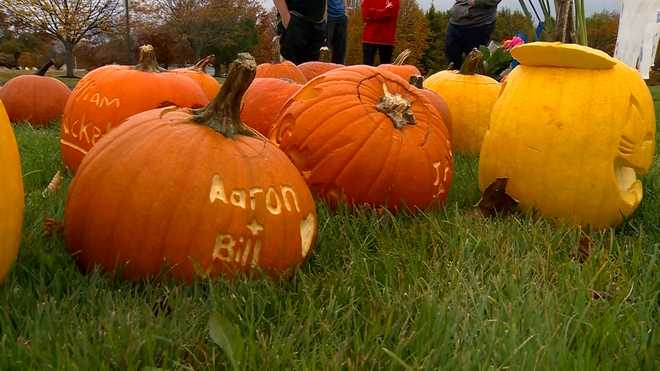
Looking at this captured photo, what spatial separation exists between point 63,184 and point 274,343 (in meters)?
1.76

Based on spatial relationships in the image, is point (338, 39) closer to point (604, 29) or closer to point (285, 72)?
point (285, 72)

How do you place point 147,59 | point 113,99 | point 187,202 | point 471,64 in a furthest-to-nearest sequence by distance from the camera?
point 471,64 < point 147,59 < point 113,99 < point 187,202

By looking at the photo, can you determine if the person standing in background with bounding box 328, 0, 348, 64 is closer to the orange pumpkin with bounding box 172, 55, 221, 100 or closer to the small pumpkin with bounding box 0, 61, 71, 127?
the small pumpkin with bounding box 0, 61, 71, 127

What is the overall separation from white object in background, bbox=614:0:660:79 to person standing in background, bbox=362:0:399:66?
11.5ft

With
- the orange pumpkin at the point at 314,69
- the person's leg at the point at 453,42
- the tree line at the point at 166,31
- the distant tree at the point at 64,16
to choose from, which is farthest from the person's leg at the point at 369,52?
the distant tree at the point at 64,16

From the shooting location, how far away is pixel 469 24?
7516mm

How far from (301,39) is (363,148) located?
3.85 metres

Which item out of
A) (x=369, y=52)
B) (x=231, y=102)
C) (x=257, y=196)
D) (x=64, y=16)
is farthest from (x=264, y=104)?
(x=64, y=16)

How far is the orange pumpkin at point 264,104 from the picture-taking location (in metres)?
3.27

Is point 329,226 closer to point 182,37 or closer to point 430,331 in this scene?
point 430,331

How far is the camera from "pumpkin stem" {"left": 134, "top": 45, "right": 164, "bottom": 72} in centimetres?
295

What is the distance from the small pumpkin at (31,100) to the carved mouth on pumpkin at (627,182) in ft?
15.0

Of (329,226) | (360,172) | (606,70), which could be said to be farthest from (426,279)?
(606,70)

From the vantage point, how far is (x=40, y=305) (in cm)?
133
